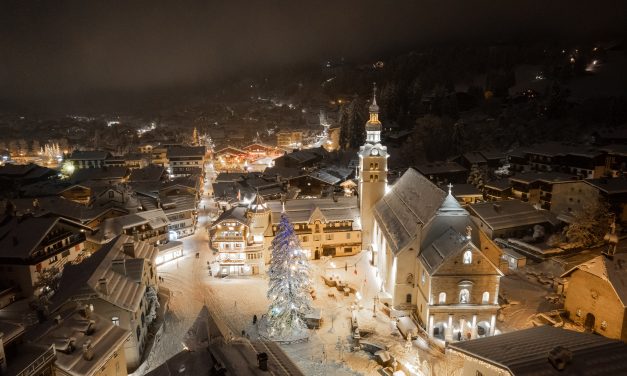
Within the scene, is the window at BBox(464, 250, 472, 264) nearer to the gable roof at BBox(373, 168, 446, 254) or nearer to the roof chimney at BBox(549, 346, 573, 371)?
the gable roof at BBox(373, 168, 446, 254)

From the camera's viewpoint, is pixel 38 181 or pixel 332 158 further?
pixel 332 158

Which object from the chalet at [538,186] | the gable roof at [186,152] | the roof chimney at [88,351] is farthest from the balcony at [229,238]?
the gable roof at [186,152]

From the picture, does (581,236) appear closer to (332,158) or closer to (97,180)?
(332,158)

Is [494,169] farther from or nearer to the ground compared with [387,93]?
nearer to the ground

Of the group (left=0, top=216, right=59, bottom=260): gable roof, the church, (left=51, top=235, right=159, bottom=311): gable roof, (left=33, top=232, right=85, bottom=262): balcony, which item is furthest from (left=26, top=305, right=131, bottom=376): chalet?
the church

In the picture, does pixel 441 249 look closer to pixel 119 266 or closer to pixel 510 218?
pixel 510 218

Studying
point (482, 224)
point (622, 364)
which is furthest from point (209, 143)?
point (622, 364)

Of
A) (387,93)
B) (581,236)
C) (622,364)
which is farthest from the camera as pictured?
(387,93)

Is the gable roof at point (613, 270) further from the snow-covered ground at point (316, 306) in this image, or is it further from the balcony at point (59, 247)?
the balcony at point (59, 247)
